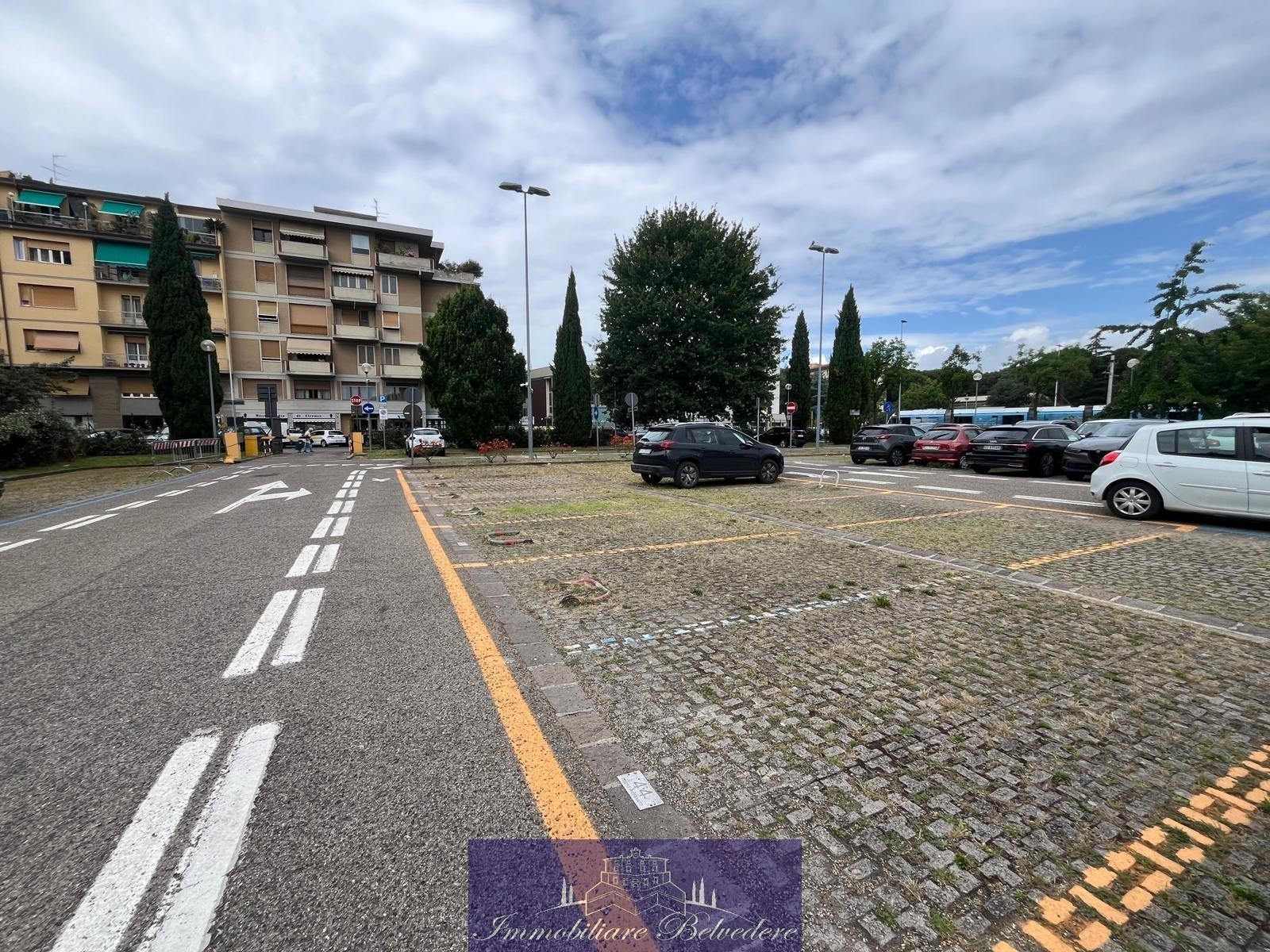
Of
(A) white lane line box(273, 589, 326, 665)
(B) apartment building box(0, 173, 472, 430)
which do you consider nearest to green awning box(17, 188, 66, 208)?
(B) apartment building box(0, 173, 472, 430)

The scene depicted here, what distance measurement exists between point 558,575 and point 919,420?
6042 centimetres

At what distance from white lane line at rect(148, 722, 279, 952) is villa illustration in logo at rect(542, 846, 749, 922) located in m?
1.07

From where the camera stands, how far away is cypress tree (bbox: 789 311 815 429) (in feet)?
168

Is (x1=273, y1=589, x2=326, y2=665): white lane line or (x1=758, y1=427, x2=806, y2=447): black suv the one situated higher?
(x1=758, y1=427, x2=806, y2=447): black suv

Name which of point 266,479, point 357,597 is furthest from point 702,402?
point 357,597

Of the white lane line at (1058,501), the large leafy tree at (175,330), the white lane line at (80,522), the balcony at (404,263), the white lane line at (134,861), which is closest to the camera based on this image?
the white lane line at (134,861)

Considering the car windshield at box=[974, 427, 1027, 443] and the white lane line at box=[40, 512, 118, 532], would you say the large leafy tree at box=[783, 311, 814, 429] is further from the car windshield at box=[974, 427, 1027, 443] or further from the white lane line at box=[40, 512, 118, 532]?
the white lane line at box=[40, 512, 118, 532]

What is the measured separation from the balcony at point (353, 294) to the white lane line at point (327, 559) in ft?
150

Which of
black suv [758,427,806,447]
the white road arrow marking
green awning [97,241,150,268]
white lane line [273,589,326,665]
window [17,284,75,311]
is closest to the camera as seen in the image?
white lane line [273,589,326,665]

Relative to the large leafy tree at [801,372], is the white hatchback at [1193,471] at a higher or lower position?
lower

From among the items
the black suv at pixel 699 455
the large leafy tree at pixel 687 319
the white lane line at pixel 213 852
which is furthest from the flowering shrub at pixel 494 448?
the white lane line at pixel 213 852

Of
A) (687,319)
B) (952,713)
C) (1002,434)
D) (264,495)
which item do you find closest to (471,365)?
(687,319)

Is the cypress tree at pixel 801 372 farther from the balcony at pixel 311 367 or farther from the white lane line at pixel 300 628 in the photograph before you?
the white lane line at pixel 300 628

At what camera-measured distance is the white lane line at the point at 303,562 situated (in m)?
5.90
